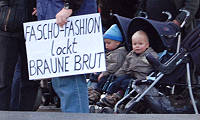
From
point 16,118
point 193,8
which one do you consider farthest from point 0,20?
point 193,8

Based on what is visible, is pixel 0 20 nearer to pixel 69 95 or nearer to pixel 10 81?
pixel 10 81

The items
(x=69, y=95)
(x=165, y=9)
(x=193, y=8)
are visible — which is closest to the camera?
(x=69, y=95)

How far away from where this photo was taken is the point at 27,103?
510 centimetres

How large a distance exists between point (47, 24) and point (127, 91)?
1.83m

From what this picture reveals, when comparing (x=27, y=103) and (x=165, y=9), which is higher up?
(x=165, y=9)

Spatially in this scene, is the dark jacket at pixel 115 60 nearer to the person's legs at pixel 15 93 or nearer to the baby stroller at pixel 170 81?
the baby stroller at pixel 170 81

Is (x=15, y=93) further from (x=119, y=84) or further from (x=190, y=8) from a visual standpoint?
(x=190, y=8)

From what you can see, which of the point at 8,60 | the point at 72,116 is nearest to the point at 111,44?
the point at 8,60

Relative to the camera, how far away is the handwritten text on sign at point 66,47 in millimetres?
4176

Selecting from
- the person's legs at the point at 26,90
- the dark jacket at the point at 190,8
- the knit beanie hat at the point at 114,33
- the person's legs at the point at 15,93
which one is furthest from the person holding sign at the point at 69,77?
the knit beanie hat at the point at 114,33

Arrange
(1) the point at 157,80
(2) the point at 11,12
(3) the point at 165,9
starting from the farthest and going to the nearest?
(3) the point at 165,9, (1) the point at 157,80, (2) the point at 11,12

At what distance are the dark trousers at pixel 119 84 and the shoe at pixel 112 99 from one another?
0.24ft

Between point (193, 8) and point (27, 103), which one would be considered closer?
point (27, 103)

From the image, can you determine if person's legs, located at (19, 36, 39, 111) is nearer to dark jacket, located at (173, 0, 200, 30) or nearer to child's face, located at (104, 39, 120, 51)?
child's face, located at (104, 39, 120, 51)
